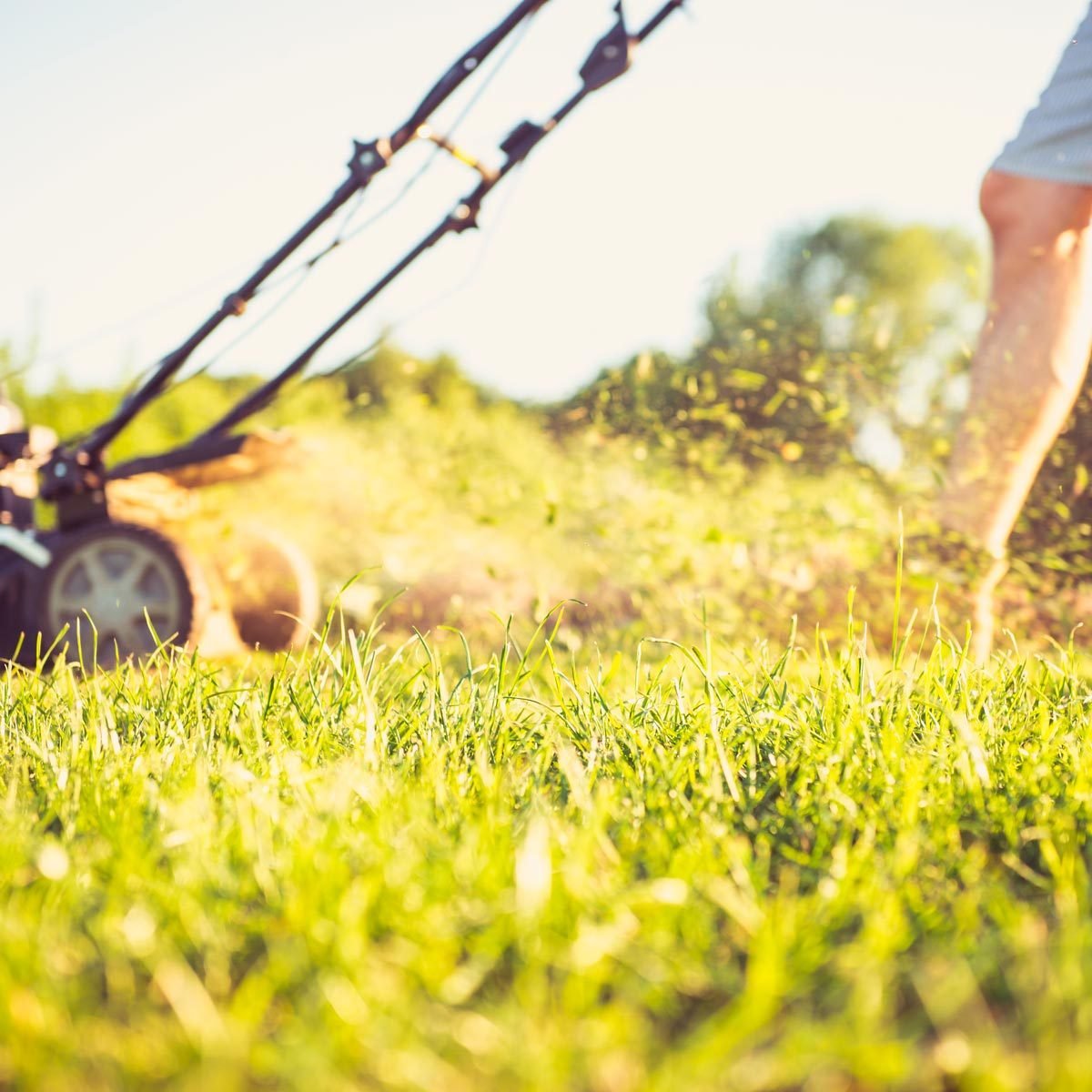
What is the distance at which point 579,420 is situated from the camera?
337 centimetres

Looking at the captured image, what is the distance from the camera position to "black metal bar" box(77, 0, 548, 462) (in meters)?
2.76

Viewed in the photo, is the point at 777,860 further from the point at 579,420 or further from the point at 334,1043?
the point at 579,420

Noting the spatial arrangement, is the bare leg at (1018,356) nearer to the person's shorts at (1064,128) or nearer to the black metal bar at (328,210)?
the person's shorts at (1064,128)

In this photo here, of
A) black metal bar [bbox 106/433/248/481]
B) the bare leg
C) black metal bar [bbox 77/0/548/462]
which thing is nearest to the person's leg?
the bare leg

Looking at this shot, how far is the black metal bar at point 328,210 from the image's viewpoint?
2764 millimetres

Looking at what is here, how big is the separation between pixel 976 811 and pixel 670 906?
498 mm

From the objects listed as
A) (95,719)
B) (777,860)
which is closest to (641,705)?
(777,860)

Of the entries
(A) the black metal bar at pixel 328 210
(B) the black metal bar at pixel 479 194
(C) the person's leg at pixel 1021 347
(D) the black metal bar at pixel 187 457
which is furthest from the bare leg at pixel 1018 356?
(D) the black metal bar at pixel 187 457

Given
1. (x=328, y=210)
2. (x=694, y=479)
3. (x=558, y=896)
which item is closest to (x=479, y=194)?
(x=328, y=210)

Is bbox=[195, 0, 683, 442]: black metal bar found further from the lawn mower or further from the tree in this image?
the tree

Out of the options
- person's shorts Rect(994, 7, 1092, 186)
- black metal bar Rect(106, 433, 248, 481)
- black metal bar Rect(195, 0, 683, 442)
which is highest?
black metal bar Rect(195, 0, 683, 442)

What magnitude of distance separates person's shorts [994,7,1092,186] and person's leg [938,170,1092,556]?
0.10ft

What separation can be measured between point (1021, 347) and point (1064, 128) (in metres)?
0.48

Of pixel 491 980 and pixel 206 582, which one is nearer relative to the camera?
pixel 491 980
